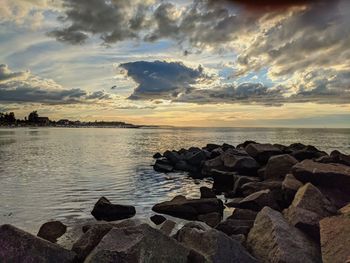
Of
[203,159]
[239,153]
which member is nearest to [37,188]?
[239,153]

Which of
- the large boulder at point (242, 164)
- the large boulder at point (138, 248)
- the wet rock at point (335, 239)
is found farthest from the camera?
the large boulder at point (242, 164)

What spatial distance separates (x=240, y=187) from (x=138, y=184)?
24.5ft

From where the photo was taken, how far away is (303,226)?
9289 millimetres

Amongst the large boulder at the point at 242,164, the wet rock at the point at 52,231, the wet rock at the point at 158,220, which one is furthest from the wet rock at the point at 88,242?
the large boulder at the point at 242,164

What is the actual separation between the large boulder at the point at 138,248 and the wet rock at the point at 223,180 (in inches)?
592

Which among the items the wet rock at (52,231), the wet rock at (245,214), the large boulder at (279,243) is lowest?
the wet rock at (52,231)

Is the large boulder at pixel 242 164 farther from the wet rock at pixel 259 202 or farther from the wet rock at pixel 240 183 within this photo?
the wet rock at pixel 259 202

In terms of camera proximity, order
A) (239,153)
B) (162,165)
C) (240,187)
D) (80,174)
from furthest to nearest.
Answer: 1. (162,165)
2. (80,174)
3. (239,153)
4. (240,187)

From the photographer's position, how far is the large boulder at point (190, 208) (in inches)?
578

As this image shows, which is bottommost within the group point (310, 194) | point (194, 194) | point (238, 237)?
point (194, 194)

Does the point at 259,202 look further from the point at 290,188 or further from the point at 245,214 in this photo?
the point at 290,188

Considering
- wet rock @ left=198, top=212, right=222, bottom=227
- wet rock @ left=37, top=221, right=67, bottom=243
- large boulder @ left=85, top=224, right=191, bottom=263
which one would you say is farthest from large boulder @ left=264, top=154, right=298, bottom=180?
large boulder @ left=85, top=224, right=191, bottom=263

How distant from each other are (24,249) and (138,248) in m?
2.17

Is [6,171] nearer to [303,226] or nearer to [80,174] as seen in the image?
[80,174]
